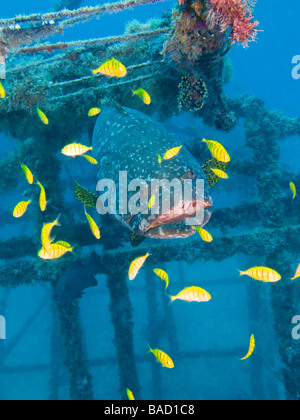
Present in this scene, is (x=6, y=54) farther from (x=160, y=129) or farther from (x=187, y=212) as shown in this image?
(x=187, y=212)

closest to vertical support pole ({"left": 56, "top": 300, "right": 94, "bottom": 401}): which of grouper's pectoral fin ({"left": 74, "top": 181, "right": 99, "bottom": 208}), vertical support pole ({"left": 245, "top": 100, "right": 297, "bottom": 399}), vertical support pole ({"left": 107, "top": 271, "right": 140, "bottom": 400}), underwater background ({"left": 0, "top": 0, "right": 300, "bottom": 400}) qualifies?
underwater background ({"left": 0, "top": 0, "right": 300, "bottom": 400})

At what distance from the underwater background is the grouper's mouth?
242 cm

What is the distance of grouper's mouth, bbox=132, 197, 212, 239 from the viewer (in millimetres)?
3557

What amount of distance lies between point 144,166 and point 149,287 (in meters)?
9.91

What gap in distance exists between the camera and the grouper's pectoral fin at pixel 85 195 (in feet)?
15.4

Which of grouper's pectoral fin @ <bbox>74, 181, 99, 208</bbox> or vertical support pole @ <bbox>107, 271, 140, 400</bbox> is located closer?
grouper's pectoral fin @ <bbox>74, 181, 99, 208</bbox>

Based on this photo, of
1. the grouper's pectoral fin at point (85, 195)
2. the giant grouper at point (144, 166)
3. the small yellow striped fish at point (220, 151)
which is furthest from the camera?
the grouper's pectoral fin at point (85, 195)

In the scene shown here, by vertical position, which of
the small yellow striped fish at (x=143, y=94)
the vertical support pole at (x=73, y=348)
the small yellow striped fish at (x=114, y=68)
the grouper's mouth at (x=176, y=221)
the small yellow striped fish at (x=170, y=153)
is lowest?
the vertical support pole at (x=73, y=348)

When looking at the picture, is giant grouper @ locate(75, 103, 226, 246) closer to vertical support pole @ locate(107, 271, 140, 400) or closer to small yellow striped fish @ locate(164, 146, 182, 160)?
small yellow striped fish @ locate(164, 146, 182, 160)

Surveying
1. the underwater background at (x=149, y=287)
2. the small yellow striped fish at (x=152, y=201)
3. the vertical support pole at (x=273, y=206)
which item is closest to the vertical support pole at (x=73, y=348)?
the underwater background at (x=149, y=287)

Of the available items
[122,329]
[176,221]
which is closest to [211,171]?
[176,221]

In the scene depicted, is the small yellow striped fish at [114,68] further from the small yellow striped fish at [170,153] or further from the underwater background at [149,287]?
the underwater background at [149,287]

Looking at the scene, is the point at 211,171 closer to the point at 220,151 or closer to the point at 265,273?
the point at 220,151

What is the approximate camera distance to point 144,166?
158 inches
